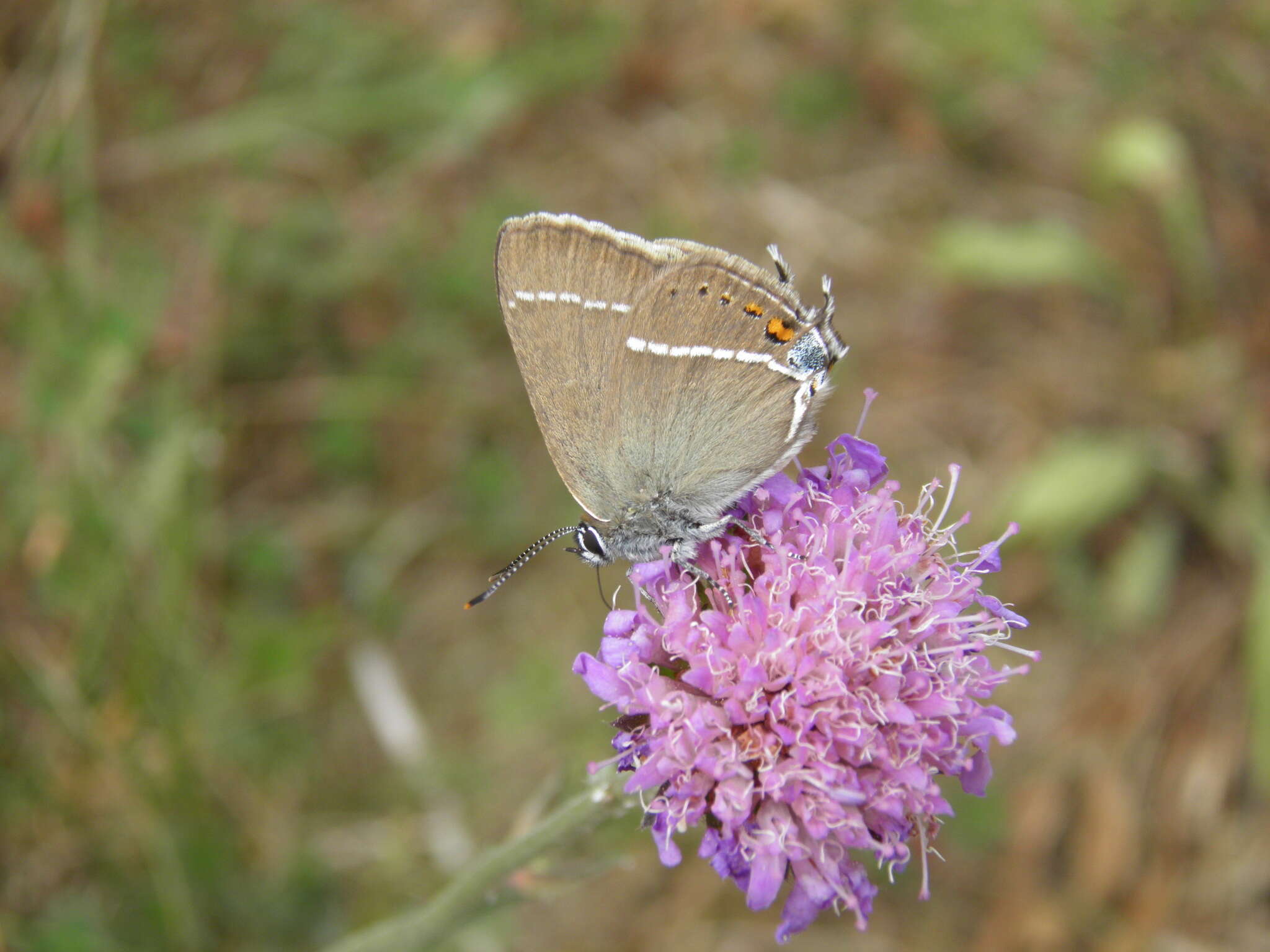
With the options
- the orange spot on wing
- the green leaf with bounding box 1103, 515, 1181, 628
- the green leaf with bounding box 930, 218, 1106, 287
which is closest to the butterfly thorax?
the orange spot on wing

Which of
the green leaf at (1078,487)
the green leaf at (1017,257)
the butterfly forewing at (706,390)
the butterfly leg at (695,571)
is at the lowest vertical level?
the green leaf at (1078,487)

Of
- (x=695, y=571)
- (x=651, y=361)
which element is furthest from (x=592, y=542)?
(x=651, y=361)

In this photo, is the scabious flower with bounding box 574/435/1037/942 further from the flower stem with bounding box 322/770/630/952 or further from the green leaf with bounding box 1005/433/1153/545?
the green leaf with bounding box 1005/433/1153/545

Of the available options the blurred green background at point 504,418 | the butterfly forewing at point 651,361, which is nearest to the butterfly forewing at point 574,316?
the butterfly forewing at point 651,361

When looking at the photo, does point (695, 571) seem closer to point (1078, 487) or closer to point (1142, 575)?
point (1078, 487)

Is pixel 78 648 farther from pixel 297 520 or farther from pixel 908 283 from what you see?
pixel 908 283

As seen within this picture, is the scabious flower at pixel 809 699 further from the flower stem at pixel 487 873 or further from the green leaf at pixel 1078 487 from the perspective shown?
the green leaf at pixel 1078 487

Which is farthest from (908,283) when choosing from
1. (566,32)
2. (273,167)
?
(273,167)
